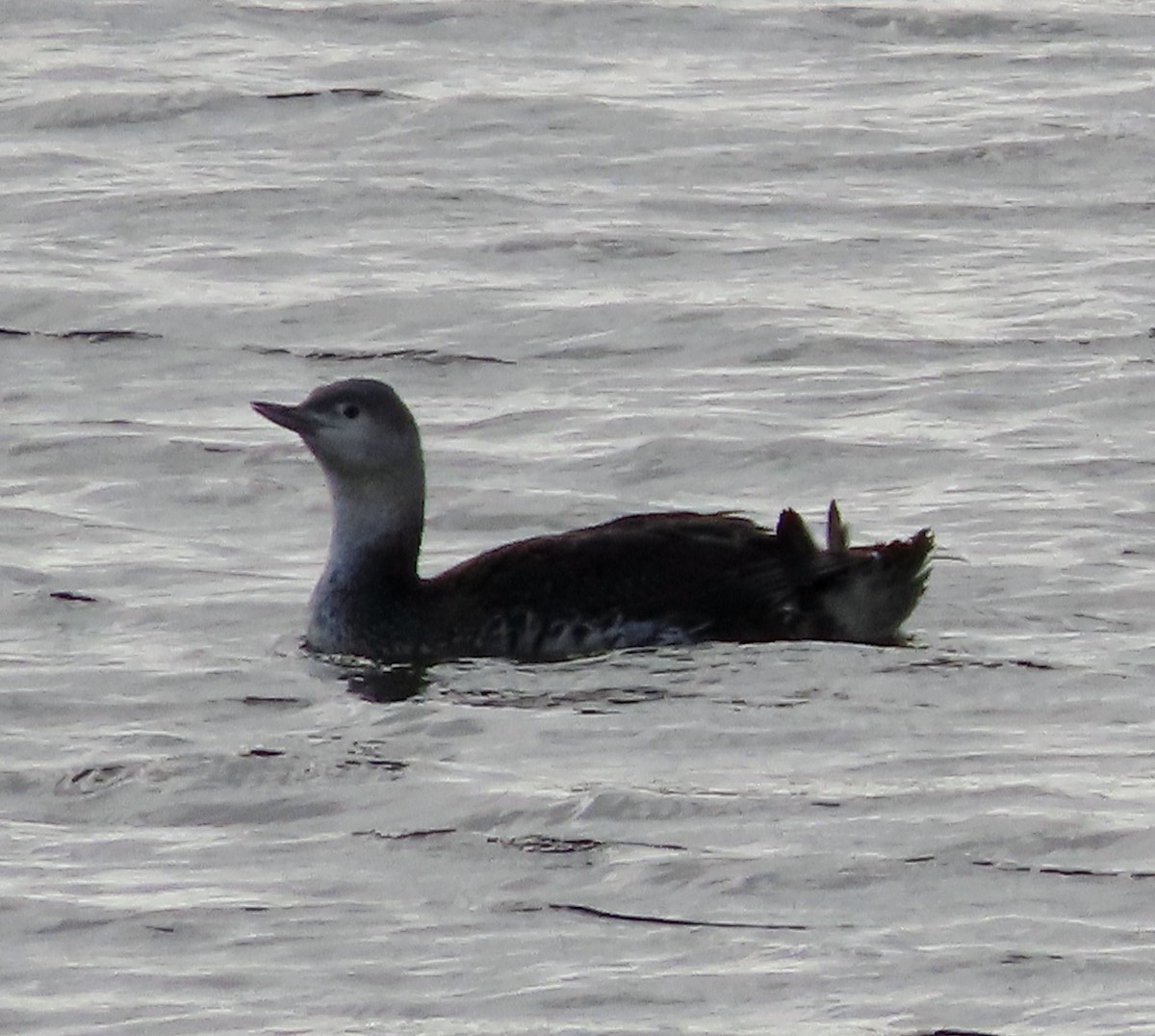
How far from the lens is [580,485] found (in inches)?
513

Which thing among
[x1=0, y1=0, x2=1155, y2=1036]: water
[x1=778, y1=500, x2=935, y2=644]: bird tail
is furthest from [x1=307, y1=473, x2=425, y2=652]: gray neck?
[x1=778, y1=500, x2=935, y2=644]: bird tail

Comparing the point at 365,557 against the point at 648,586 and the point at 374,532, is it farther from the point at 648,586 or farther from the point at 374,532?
the point at 648,586

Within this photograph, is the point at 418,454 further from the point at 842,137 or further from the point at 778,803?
the point at 842,137

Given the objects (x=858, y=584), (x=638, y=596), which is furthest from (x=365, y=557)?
(x=858, y=584)

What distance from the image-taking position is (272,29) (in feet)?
67.9

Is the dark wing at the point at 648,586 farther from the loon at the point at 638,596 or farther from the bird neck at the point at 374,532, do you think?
the bird neck at the point at 374,532

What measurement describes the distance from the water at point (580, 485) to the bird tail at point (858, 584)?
0.17 m

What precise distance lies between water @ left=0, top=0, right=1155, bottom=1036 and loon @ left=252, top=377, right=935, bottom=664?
5.2 inches

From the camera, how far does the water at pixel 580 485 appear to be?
823 centimetres

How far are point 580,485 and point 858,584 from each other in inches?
84.4

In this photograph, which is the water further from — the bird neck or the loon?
the bird neck

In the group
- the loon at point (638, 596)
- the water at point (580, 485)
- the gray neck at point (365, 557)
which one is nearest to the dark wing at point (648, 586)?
the loon at point (638, 596)

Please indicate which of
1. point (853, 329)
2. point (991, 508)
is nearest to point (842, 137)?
point (853, 329)

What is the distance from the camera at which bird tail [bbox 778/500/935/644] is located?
11.0m
